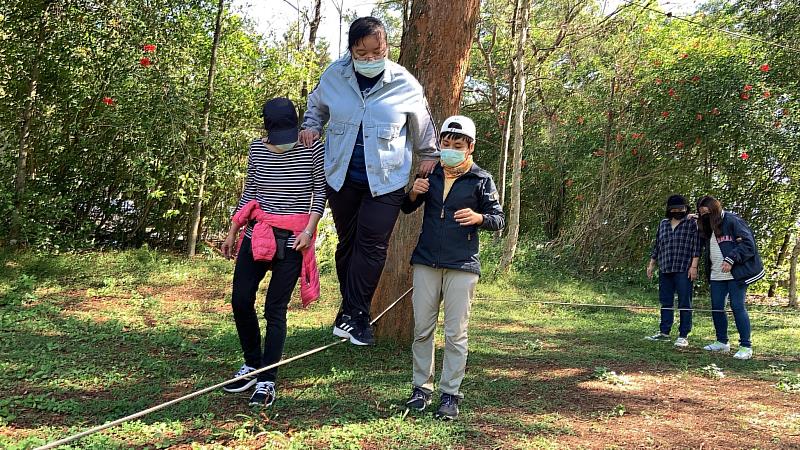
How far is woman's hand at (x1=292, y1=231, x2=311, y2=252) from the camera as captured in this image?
10.9 ft

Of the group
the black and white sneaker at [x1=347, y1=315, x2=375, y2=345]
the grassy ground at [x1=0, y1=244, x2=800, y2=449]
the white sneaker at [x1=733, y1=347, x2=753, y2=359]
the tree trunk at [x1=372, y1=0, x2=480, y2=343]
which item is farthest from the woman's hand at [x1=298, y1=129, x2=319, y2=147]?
the white sneaker at [x1=733, y1=347, x2=753, y2=359]

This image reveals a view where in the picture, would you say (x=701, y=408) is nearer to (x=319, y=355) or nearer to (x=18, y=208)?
(x=319, y=355)

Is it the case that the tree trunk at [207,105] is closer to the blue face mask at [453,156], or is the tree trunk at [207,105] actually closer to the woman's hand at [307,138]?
the woman's hand at [307,138]

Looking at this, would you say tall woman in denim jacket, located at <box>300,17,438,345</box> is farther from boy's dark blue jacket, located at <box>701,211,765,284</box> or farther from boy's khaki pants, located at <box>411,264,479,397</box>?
boy's dark blue jacket, located at <box>701,211,765,284</box>

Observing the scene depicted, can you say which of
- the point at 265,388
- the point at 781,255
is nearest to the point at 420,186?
the point at 265,388

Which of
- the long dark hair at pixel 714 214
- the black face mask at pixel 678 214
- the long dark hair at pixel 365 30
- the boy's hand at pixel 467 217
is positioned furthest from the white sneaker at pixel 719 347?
the long dark hair at pixel 365 30

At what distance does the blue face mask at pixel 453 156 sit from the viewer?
330cm

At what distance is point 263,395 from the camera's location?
3424 millimetres

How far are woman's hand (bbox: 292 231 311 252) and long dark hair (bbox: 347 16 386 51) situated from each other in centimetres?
110

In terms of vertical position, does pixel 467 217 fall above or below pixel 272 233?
above

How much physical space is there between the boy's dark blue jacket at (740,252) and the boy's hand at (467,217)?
12.5 ft

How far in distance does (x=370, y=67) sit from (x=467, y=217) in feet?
3.32

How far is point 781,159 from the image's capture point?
9023 millimetres

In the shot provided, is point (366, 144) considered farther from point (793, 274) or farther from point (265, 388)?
point (793, 274)
